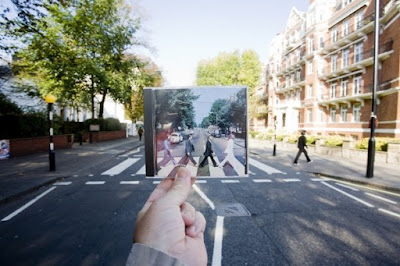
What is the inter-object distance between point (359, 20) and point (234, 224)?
97.6 feet

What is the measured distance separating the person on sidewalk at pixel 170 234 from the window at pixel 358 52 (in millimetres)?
29568

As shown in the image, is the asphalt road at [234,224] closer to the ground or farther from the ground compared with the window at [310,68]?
closer to the ground

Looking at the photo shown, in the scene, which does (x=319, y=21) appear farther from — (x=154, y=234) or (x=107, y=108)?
(x=107, y=108)

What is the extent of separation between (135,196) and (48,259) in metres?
3.14

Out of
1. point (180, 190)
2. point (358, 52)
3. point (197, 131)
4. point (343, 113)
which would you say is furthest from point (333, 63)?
point (180, 190)

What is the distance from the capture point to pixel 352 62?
24750mm

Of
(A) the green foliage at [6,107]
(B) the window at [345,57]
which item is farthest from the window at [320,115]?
(A) the green foliage at [6,107]

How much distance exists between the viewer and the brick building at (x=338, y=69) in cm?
2017

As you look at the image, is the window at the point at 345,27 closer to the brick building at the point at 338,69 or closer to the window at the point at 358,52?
the brick building at the point at 338,69

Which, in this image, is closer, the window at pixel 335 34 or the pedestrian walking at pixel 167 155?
the pedestrian walking at pixel 167 155

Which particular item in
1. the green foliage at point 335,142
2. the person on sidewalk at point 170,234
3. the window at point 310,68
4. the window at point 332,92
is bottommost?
the green foliage at point 335,142

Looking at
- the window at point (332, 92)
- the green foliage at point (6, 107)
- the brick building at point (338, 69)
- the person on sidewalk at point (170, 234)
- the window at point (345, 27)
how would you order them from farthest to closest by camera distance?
the window at point (332, 92)
the window at point (345, 27)
the brick building at point (338, 69)
the green foliage at point (6, 107)
the person on sidewalk at point (170, 234)

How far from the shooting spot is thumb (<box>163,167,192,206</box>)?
140 cm

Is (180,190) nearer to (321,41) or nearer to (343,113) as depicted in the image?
(343,113)
